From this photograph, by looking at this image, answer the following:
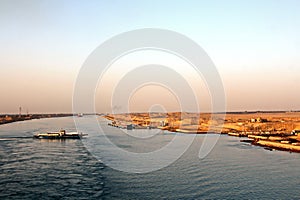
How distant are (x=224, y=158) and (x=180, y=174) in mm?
6034

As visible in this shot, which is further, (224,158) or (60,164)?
(224,158)

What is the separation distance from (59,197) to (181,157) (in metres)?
11.2

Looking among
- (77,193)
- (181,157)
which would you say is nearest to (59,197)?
(77,193)

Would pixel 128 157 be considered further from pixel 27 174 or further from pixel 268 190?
pixel 268 190

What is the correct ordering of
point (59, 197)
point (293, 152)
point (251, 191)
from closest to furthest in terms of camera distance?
point (59, 197) < point (251, 191) < point (293, 152)

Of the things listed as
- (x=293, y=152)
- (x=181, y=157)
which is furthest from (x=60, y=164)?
(x=293, y=152)

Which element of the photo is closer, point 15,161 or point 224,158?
point 15,161

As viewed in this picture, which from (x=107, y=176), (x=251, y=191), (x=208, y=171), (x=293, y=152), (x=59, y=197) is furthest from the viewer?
(x=293, y=152)

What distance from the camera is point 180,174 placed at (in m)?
14.9

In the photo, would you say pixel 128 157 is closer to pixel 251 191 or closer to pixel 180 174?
pixel 180 174

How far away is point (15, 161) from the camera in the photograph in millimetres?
17844

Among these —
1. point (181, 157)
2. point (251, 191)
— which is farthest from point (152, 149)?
point (251, 191)

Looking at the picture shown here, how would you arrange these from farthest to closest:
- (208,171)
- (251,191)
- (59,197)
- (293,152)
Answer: (293,152) → (208,171) → (251,191) → (59,197)

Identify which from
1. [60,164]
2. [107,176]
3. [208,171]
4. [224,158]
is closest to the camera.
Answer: [107,176]
